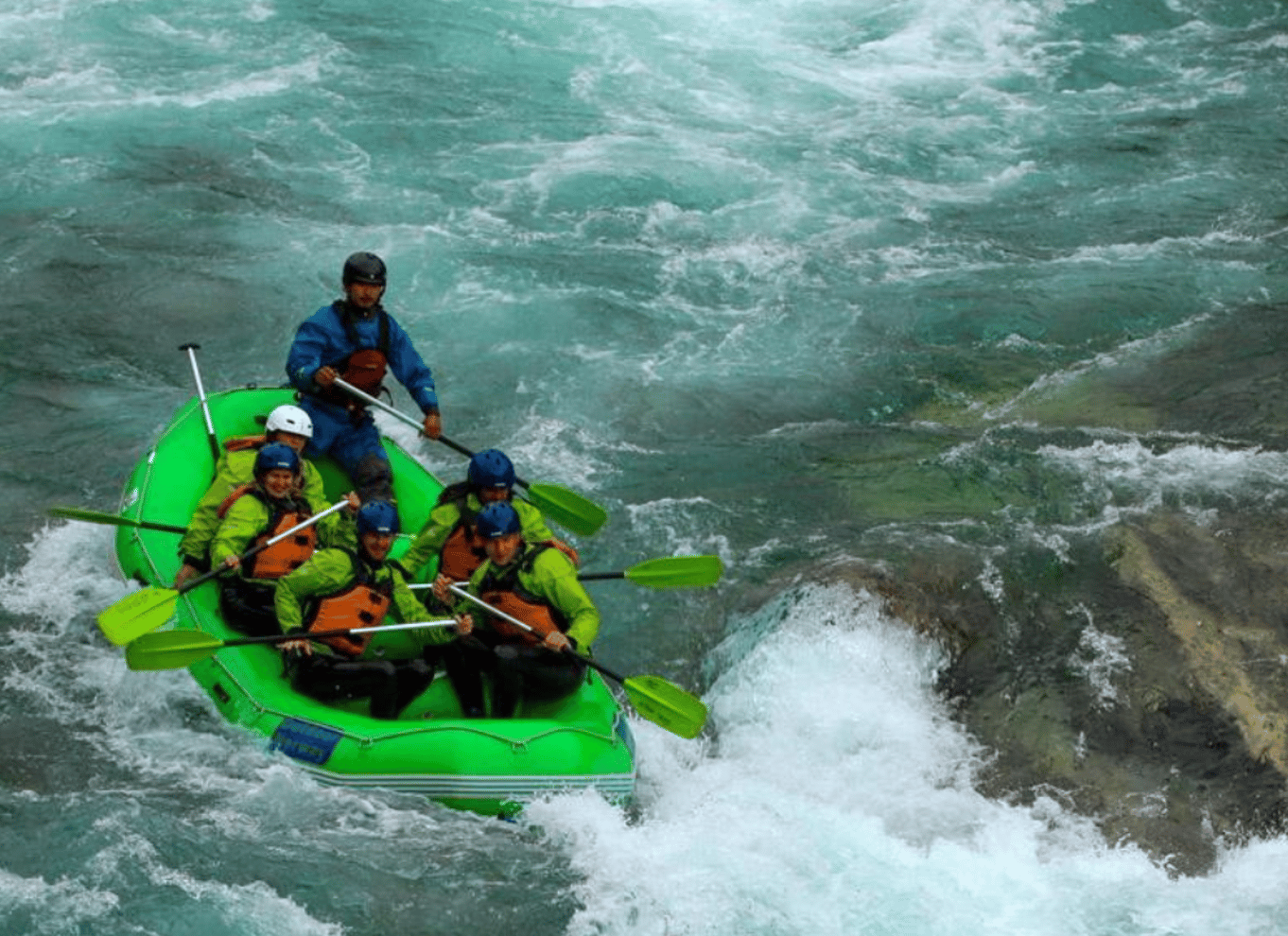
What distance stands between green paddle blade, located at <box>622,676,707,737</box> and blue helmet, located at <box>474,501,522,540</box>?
0.85 metres

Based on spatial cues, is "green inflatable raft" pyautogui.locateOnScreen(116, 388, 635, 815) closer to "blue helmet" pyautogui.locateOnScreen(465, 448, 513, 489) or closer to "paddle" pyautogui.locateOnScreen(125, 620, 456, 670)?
"paddle" pyautogui.locateOnScreen(125, 620, 456, 670)

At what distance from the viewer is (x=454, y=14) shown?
17906mm

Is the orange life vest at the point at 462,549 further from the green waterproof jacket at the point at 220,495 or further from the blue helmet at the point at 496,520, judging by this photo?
the green waterproof jacket at the point at 220,495

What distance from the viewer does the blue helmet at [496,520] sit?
7.66 meters

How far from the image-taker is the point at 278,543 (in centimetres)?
808

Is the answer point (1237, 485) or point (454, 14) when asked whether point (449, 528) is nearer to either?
point (1237, 485)

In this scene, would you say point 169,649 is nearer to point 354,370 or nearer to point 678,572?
point 354,370

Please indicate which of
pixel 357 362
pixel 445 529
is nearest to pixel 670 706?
pixel 445 529

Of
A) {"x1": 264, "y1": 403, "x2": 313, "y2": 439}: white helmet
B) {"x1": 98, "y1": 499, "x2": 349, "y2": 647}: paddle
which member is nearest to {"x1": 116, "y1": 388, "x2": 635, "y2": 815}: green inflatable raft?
{"x1": 98, "y1": 499, "x2": 349, "y2": 647}: paddle

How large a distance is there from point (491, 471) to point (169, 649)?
61.8 inches

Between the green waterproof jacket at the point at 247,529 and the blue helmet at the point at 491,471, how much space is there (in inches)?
23.9

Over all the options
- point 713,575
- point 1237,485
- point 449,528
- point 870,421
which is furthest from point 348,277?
point 1237,485

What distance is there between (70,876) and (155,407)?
475 cm

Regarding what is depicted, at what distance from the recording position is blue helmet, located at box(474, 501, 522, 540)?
A: 7.66m
